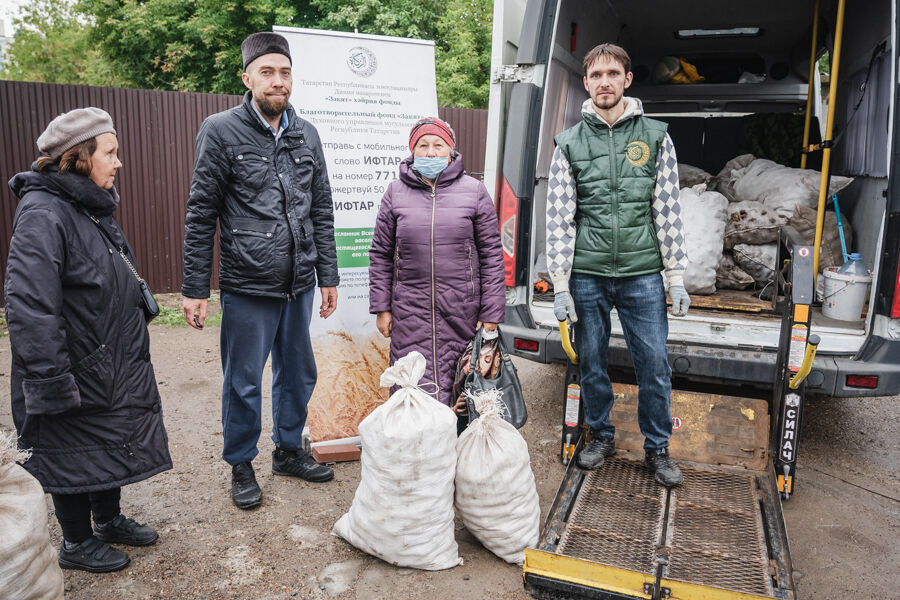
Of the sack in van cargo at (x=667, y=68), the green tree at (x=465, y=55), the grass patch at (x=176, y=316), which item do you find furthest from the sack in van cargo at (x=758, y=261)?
the green tree at (x=465, y=55)

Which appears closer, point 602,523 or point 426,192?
point 602,523

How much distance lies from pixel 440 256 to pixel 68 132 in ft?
4.97

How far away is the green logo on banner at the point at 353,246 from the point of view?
385 cm

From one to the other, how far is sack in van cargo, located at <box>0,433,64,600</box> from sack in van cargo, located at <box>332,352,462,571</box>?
3.49 feet

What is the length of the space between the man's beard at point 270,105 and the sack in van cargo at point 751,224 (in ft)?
9.76

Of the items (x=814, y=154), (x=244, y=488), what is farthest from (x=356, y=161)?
(x=814, y=154)

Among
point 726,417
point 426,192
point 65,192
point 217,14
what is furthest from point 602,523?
point 217,14

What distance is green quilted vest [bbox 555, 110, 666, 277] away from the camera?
3.09 m

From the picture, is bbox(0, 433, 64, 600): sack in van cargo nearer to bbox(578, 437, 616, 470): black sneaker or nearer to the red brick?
the red brick

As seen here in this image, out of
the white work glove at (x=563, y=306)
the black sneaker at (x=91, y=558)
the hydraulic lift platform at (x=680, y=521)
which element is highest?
the white work glove at (x=563, y=306)

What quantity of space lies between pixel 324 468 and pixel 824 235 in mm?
3276

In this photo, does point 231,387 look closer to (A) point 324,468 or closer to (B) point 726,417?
(A) point 324,468

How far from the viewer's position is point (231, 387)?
3.19 meters

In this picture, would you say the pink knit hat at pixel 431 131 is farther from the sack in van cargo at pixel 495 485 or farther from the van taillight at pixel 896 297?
the van taillight at pixel 896 297
